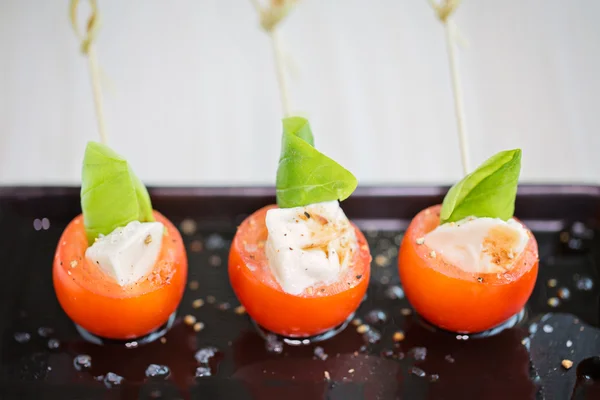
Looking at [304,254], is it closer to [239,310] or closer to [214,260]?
[239,310]

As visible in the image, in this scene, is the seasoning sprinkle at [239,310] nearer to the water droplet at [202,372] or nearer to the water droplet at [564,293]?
the water droplet at [202,372]

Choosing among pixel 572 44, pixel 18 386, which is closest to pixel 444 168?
pixel 572 44

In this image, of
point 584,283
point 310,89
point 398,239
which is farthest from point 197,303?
point 310,89

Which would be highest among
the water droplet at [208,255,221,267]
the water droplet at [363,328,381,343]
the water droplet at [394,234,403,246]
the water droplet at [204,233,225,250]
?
the water droplet at [204,233,225,250]

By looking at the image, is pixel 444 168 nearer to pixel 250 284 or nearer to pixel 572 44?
pixel 572 44

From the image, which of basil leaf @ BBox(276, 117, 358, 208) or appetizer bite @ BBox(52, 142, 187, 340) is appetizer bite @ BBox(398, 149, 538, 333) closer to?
basil leaf @ BBox(276, 117, 358, 208)

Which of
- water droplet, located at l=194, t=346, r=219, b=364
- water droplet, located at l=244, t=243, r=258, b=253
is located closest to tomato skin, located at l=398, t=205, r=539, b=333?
water droplet, located at l=244, t=243, r=258, b=253

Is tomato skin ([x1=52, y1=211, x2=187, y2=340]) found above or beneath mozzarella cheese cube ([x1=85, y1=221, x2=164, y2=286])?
beneath

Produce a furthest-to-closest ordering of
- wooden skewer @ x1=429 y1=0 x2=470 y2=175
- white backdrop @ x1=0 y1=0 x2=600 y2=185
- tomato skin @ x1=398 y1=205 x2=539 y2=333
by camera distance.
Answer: white backdrop @ x1=0 y1=0 x2=600 y2=185 → wooden skewer @ x1=429 y1=0 x2=470 y2=175 → tomato skin @ x1=398 y1=205 x2=539 y2=333

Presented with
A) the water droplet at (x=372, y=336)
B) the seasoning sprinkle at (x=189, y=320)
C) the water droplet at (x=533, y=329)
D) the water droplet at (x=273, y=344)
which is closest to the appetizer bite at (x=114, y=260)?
the seasoning sprinkle at (x=189, y=320)
